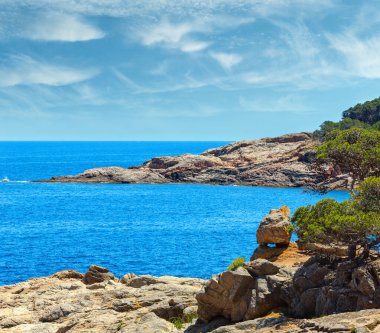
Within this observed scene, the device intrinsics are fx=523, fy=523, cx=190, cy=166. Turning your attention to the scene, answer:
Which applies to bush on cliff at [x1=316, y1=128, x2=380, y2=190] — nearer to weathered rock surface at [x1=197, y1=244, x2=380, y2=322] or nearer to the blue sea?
weathered rock surface at [x1=197, y1=244, x2=380, y2=322]

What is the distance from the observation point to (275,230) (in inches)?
1594

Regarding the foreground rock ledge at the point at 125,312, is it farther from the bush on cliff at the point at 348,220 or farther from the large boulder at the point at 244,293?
the bush on cliff at the point at 348,220

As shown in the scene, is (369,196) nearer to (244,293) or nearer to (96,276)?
(244,293)

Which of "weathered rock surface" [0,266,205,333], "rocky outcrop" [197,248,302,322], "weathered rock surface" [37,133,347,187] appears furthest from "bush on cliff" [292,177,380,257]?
"weathered rock surface" [37,133,347,187]

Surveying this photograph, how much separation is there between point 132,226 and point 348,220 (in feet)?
265

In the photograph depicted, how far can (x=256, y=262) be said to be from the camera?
31.0 m

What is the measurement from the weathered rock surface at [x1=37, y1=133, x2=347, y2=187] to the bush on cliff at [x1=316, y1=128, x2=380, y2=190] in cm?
12250

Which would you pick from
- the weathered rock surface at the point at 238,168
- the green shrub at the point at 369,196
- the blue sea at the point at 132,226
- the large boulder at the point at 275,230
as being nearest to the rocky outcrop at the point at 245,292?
the green shrub at the point at 369,196

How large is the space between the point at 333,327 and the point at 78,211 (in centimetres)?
10573

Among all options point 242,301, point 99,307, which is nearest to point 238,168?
point 99,307

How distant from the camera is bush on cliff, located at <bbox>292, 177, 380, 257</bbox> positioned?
2616cm

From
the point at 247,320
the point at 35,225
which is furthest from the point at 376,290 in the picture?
the point at 35,225

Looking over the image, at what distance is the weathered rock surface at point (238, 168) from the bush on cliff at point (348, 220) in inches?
5120

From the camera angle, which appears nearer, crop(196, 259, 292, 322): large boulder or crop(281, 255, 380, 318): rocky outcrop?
crop(281, 255, 380, 318): rocky outcrop
